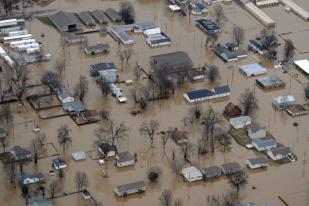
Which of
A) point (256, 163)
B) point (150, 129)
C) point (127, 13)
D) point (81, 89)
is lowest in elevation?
point (256, 163)

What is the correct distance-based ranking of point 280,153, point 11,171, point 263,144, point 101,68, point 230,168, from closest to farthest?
point 11,171 → point 230,168 → point 280,153 → point 263,144 → point 101,68

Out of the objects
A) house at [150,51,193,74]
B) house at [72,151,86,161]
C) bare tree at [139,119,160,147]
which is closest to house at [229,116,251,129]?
bare tree at [139,119,160,147]

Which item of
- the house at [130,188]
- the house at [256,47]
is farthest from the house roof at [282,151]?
the house at [256,47]

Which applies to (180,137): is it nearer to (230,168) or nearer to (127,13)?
(230,168)

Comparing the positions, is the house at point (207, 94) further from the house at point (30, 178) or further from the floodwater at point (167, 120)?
the house at point (30, 178)

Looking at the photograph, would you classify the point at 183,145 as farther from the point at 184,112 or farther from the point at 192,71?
the point at 192,71

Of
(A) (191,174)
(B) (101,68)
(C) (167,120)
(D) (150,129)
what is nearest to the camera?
(A) (191,174)

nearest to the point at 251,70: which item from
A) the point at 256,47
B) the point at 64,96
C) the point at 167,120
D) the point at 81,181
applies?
the point at 256,47
